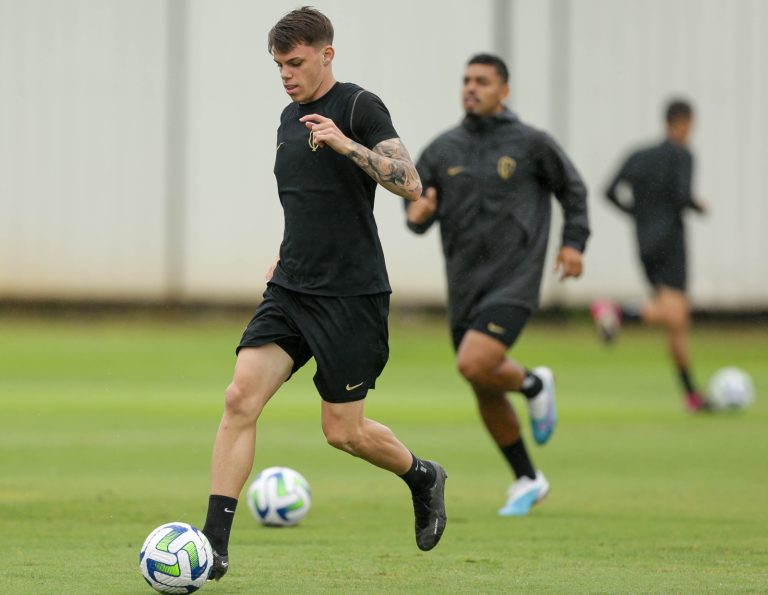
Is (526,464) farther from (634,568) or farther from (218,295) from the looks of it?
(218,295)

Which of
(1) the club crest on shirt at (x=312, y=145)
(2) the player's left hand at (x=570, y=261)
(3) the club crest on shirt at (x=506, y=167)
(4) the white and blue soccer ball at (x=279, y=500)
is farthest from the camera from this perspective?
(3) the club crest on shirt at (x=506, y=167)

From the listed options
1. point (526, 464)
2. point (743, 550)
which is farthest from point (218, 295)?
point (743, 550)

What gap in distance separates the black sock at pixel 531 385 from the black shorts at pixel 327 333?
116 inches

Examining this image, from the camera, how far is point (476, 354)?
9.56m

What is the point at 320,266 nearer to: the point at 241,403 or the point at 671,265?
the point at 241,403

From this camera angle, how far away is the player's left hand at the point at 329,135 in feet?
21.9

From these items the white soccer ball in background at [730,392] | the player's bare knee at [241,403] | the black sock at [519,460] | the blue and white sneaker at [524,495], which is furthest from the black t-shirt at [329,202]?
the white soccer ball in background at [730,392]

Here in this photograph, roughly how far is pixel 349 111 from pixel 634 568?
8.03 ft

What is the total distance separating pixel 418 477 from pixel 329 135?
5.94ft

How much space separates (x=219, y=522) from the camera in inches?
266

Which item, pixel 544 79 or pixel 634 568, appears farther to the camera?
pixel 544 79

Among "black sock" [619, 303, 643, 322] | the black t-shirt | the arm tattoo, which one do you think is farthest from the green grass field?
the arm tattoo

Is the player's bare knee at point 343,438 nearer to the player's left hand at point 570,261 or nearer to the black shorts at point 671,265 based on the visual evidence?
the player's left hand at point 570,261

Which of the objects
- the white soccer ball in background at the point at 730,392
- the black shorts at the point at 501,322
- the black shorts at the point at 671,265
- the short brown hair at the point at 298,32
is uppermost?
the short brown hair at the point at 298,32
